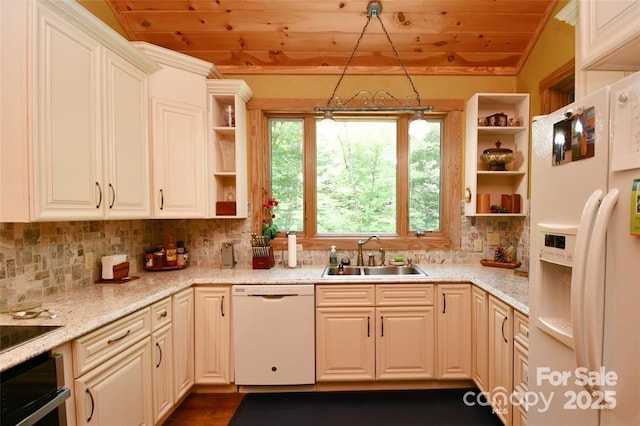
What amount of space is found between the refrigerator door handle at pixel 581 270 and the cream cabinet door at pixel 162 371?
6.51 feet

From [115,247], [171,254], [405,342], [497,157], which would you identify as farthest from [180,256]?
[497,157]

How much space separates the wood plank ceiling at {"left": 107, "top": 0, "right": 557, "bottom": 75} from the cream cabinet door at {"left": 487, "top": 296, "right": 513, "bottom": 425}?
6.80ft

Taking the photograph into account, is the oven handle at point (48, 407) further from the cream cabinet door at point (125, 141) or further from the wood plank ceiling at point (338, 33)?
the wood plank ceiling at point (338, 33)

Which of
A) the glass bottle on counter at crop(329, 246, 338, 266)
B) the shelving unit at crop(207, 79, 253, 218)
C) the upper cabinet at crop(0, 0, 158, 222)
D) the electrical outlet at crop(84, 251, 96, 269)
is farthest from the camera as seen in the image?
the glass bottle on counter at crop(329, 246, 338, 266)

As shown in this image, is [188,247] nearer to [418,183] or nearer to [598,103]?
[418,183]

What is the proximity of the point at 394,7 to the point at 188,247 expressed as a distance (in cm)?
261

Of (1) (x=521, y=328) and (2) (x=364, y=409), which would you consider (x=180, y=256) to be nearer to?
(2) (x=364, y=409)

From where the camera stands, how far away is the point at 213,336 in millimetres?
2277

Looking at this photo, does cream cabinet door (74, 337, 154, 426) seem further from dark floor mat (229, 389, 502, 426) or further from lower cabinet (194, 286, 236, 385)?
dark floor mat (229, 389, 502, 426)

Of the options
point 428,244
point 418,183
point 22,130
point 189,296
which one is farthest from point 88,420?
point 418,183

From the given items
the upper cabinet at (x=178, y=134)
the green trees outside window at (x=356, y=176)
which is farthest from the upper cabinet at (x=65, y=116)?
the green trees outside window at (x=356, y=176)

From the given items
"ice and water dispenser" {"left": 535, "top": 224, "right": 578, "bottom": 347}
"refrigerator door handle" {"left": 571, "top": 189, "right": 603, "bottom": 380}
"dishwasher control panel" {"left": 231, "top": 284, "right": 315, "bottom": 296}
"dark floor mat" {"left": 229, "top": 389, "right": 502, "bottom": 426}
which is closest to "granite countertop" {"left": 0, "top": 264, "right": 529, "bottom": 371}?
"dishwasher control panel" {"left": 231, "top": 284, "right": 315, "bottom": 296}

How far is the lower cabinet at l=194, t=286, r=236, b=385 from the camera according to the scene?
2271 mm

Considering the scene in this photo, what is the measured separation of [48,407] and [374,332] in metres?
1.82
